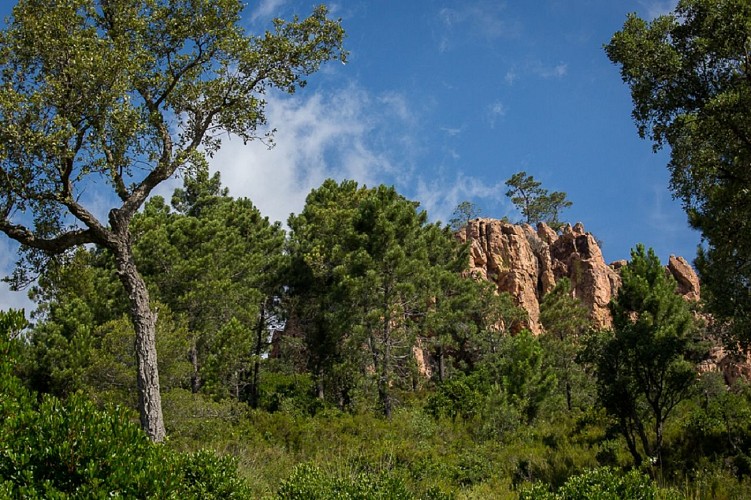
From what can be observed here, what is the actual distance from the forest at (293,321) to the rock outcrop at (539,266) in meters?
21.0

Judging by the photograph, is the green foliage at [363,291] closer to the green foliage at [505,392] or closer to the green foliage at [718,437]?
the green foliage at [505,392]

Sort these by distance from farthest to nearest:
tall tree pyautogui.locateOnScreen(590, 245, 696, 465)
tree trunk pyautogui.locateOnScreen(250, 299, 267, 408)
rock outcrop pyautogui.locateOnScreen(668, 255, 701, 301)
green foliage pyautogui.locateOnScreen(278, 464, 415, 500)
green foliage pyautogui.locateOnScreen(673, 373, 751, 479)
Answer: rock outcrop pyautogui.locateOnScreen(668, 255, 701, 301), tree trunk pyautogui.locateOnScreen(250, 299, 267, 408), tall tree pyautogui.locateOnScreen(590, 245, 696, 465), green foliage pyautogui.locateOnScreen(673, 373, 751, 479), green foliage pyautogui.locateOnScreen(278, 464, 415, 500)

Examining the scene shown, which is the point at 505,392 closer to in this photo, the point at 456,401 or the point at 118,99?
the point at 456,401

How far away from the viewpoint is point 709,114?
1211cm

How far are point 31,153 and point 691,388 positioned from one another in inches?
676

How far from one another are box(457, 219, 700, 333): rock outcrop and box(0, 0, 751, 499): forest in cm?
2101

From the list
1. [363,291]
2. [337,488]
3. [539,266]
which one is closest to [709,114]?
[337,488]

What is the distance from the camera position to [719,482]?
12562 millimetres

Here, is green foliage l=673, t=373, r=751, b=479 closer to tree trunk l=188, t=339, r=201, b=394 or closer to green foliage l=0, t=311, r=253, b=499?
green foliage l=0, t=311, r=253, b=499

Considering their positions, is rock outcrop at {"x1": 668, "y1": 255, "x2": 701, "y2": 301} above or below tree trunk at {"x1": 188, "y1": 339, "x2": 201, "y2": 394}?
above

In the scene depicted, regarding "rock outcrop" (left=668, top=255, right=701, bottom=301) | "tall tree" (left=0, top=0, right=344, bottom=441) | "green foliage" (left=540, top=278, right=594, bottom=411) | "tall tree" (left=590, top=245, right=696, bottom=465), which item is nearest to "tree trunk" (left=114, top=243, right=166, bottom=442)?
"tall tree" (left=0, top=0, right=344, bottom=441)

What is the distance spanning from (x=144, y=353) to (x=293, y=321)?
21.2m

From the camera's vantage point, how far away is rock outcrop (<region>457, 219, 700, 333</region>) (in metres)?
51.1

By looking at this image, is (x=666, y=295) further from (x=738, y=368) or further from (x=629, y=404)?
(x=738, y=368)
